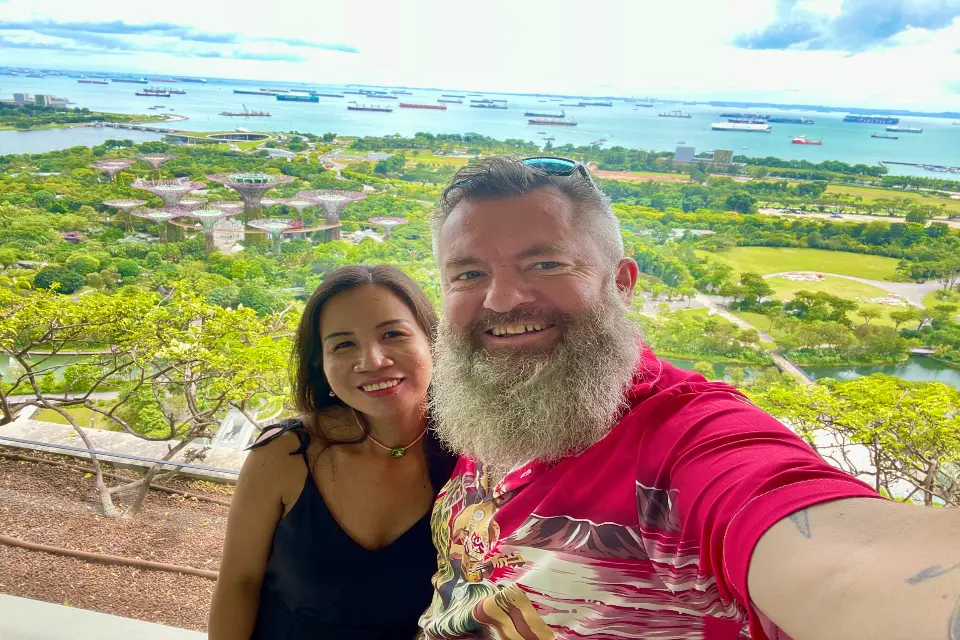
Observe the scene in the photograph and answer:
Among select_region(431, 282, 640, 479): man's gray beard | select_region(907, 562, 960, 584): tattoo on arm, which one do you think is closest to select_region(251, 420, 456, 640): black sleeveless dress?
select_region(431, 282, 640, 479): man's gray beard

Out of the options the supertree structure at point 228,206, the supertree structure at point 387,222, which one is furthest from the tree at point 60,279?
the supertree structure at point 387,222

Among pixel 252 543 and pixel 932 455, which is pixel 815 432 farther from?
pixel 252 543

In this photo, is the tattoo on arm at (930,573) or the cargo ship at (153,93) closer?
the tattoo on arm at (930,573)

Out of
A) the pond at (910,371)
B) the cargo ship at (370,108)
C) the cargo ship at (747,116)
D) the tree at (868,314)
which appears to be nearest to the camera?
the pond at (910,371)

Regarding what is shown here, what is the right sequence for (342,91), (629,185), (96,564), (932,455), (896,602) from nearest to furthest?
(896,602) < (96,564) < (932,455) < (629,185) < (342,91)

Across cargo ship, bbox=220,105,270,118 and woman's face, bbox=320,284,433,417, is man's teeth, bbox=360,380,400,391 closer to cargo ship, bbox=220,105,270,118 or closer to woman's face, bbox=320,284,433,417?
woman's face, bbox=320,284,433,417

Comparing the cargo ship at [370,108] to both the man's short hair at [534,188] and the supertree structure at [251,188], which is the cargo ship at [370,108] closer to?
the supertree structure at [251,188]

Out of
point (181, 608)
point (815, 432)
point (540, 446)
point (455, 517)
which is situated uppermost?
point (540, 446)

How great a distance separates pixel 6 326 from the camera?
305 cm

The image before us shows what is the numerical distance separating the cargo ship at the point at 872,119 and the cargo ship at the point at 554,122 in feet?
5.91

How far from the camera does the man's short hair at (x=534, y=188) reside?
89 centimetres

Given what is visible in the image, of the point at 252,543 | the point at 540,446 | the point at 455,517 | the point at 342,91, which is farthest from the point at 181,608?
the point at 342,91

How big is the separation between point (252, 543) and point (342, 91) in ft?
15.5

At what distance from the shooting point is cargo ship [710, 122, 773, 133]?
4.15 metres
